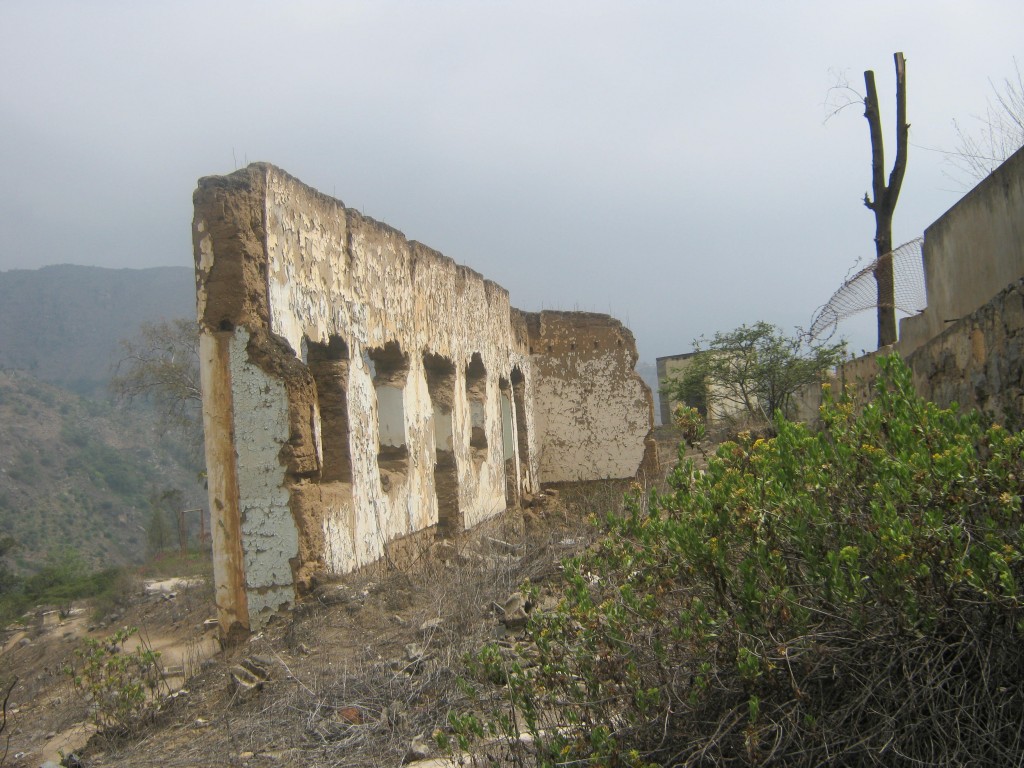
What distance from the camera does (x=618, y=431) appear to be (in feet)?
50.1

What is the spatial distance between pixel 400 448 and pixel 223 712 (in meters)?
4.04

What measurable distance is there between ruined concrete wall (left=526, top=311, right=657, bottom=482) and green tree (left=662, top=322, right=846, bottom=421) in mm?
1805

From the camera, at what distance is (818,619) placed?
2.85 meters

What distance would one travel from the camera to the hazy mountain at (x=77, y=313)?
7281 cm

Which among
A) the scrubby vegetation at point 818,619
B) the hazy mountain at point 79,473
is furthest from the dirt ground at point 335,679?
the hazy mountain at point 79,473

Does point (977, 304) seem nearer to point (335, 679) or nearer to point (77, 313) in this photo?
point (335, 679)

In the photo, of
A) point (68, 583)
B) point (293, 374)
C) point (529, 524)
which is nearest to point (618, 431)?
point (529, 524)

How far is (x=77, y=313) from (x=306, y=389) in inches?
3342

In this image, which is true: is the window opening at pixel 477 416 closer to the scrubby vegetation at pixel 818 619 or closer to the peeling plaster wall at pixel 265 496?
the peeling plaster wall at pixel 265 496

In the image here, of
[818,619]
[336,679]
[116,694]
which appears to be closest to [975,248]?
[818,619]

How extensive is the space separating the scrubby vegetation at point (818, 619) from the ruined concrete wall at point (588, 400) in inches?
469

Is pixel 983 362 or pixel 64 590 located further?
pixel 64 590

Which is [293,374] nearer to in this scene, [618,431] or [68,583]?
[618,431]

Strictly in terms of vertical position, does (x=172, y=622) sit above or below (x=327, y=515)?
below
